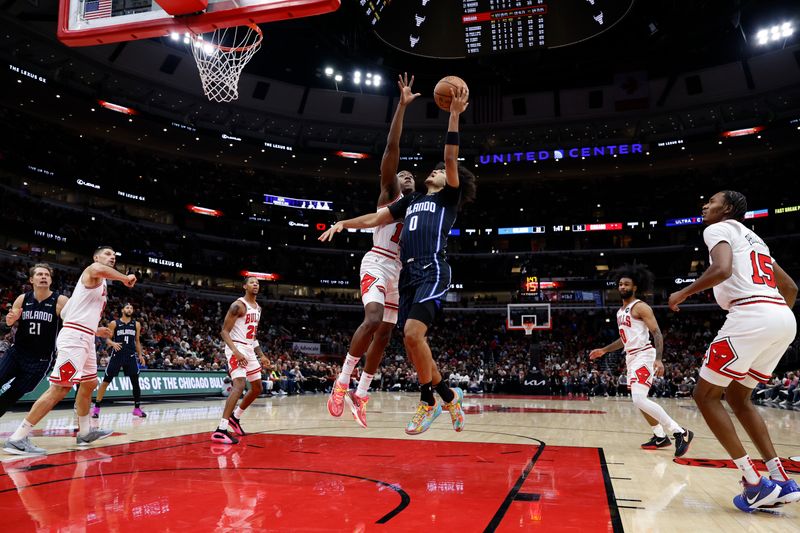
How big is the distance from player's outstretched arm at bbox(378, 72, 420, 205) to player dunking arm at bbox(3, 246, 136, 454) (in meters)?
2.84

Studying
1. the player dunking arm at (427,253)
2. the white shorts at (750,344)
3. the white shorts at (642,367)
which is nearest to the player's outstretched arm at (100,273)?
the player dunking arm at (427,253)

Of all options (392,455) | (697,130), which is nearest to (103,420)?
(392,455)

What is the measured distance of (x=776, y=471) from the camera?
3807 millimetres

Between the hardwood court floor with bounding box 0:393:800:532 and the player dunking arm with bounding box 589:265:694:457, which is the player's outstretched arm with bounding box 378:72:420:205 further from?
the player dunking arm with bounding box 589:265:694:457

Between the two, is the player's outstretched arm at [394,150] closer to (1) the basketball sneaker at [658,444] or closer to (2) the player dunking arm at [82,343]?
(2) the player dunking arm at [82,343]

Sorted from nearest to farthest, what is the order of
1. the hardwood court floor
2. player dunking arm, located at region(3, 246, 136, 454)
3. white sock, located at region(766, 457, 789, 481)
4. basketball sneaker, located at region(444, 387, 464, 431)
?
1. the hardwood court floor
2. white sock, located at region(766, 457, 789, 481)
3. basketball sneaker, located at region(444, 387, 464, 431)
4. player dunking arm, located at region(3, 246, 136, 454)

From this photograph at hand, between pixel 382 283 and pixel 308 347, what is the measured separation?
28.7 m

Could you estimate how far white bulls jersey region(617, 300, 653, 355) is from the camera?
24.1 ft

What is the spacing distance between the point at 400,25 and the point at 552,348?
20940 millimetres

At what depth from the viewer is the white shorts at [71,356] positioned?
19.7 feet

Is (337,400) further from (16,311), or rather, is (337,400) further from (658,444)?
(658,444)

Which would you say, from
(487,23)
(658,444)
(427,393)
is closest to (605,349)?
(658,444)

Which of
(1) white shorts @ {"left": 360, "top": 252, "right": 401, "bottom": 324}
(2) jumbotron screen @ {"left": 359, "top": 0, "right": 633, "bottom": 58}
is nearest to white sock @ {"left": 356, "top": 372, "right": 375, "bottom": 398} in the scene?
(1) white shorts @ {"left": 360, "top": 252, "right": 401, "bottom": 324}

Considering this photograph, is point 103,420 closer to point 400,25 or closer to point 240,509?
point 240,509
